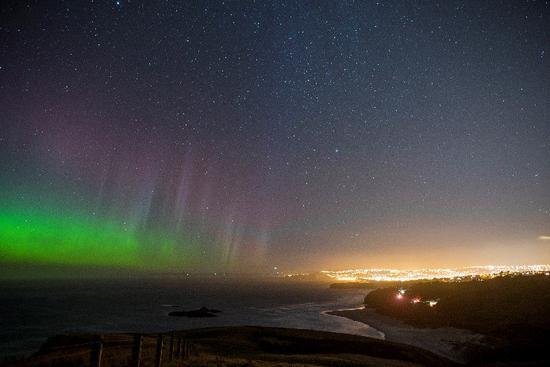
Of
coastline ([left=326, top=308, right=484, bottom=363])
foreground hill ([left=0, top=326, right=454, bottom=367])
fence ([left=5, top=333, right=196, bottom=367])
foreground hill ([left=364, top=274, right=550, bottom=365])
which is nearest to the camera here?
fence ([left=5, top=333, right=196, bottom=367])

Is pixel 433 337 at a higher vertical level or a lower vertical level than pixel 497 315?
lower

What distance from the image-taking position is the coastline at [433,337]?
36.6 metres

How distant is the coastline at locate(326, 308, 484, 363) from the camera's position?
3659cm

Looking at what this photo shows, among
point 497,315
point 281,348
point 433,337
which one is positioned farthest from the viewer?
point 497,315

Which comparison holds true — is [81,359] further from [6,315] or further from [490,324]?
[6,315]

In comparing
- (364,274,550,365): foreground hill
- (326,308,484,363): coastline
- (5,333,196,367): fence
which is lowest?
(326,308,484,363): coastline

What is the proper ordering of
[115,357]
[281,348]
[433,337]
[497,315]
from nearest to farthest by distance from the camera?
[115,357], [281,348], [433,337], [497,315]

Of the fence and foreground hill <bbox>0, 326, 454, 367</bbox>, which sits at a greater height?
the fence

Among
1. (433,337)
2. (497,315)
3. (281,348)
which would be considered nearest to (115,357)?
(281,348)

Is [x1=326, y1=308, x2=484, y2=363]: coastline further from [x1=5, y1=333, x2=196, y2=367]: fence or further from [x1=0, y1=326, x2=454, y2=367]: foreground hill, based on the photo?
[x1=5, y1=333, x2=196, y2=367]: fence

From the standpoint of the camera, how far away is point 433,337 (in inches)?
1785

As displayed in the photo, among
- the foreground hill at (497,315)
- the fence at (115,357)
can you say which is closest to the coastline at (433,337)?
the foreground hill at (497,315)

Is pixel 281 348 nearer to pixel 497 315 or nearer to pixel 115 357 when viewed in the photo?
pixel 115 357

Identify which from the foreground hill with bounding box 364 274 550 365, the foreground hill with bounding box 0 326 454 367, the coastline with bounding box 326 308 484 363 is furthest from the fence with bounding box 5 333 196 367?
the coastline with bounding box 326 308 484 363
